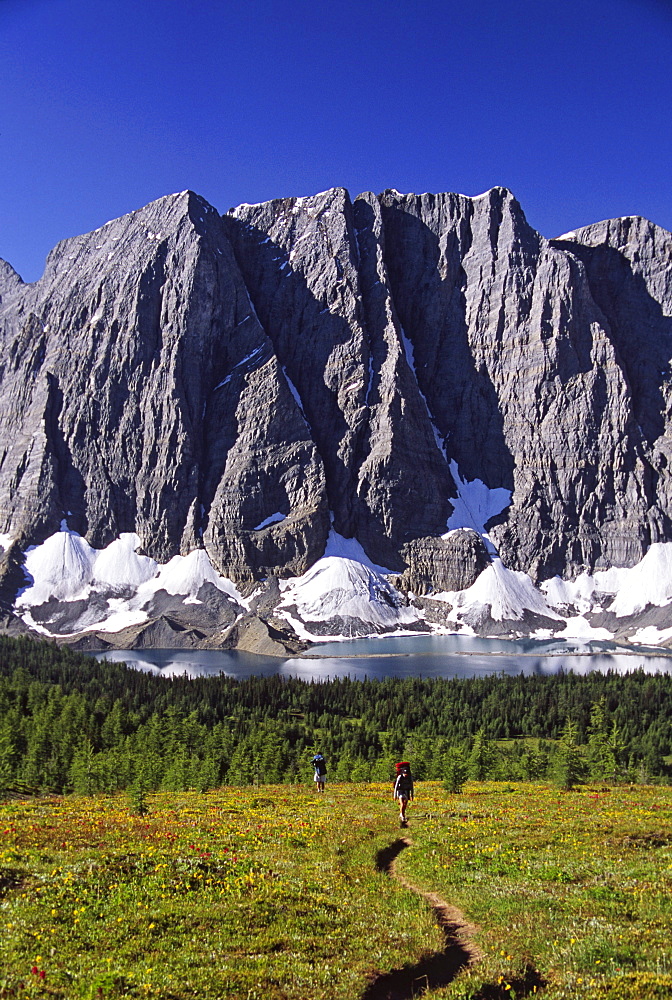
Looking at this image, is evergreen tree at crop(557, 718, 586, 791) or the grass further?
evergreen tree at crop(557, 718, 586, 791)

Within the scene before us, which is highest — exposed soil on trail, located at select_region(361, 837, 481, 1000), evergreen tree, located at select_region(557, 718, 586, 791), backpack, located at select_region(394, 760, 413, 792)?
backpack, located at select_region(394, 760, 413, 792)

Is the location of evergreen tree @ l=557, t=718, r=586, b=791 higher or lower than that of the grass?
lower

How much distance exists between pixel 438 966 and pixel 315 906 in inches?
131

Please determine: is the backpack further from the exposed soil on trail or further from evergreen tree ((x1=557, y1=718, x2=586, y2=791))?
evergreen tree ((x1=557, y1=718, x2=586, y2=791))

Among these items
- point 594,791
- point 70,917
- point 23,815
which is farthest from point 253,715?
point 70,917

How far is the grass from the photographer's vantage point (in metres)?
12.1

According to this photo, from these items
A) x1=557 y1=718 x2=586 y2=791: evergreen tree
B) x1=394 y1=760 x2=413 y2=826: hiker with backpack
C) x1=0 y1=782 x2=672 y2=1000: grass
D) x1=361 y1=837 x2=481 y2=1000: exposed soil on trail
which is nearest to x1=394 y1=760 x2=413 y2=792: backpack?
x1=394 y1=760 x2=413 y2=826: hiker with backpack

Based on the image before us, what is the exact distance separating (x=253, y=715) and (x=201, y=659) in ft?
287

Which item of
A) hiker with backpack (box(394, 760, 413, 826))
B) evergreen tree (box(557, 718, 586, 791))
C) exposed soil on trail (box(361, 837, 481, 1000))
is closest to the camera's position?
exposed soil on trail (box(361, 837, 481, 1000))

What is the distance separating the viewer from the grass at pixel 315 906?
12133 millimetres

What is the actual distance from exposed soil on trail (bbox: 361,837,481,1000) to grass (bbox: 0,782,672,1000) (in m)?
0.21

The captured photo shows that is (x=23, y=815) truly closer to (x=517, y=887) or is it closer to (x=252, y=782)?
(x=517, y=887)

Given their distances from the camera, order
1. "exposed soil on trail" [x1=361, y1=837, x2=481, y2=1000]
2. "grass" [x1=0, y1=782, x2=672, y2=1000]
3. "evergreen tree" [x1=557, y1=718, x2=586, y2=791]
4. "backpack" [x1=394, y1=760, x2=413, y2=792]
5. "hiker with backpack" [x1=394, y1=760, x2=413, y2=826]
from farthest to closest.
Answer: "evergreen tree" [x1=557, y1=718, x2=586, y2=791]
"backpack" [x1=394, y1=760, x2=413, y2=792]
"hiker with backpack" [x1=394, y1=760, x2=413, y2=826]
"exposed soil on trail" [x1=361, y1=837, x2=481, y2=1000]
"grass" [x1=0, y1=782, x2=672, y2=1000]

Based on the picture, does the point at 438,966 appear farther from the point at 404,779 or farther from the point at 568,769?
the point at 568,769
